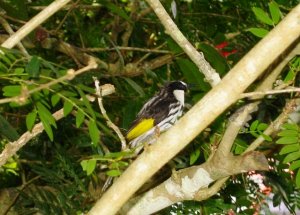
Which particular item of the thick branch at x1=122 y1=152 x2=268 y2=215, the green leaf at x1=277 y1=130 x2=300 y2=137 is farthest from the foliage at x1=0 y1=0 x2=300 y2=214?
the thick branch at x1=122 y1=152 x2=268 y2=215

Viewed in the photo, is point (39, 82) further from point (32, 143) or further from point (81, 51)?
point (32, 143)

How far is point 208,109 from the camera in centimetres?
86

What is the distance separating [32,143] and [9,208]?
0.95 feet

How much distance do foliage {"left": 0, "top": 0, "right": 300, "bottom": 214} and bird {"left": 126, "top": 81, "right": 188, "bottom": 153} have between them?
78 millimetres

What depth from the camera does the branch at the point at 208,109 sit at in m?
0.83

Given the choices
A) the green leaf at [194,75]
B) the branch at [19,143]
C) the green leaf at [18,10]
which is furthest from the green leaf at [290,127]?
the green leaf at [18,10]

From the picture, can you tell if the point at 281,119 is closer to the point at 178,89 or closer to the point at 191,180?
the point at 191,180

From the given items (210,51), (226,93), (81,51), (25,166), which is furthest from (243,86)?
(25,166)

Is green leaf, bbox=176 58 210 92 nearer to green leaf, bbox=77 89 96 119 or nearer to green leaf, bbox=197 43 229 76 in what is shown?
green leaf, bbox=197 43 229 76

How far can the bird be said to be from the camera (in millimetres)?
1674

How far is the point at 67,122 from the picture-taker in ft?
7.23

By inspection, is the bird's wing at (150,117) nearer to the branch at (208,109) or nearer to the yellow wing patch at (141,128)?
the yellow wing patch at (141,128)

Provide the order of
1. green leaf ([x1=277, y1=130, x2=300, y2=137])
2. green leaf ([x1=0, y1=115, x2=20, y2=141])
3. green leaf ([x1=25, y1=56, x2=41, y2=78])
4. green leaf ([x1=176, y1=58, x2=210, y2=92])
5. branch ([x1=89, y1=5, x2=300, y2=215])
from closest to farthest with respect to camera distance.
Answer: branch ([x1=89, y1=5, x2=300, y2=215]) → green leaf ([x1=25, y1=56, x2=41, y2=78]) → green leaf ([x1=0, y1=115, x2=20, y2=141]) → green leaf ([x1=277, y1=130, x2=300, y2=137]) → green leaf ([x1=176, y1=58, x2=210, y2=92])

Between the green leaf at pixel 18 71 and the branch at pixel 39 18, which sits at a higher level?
the branch at pixel 39 18
